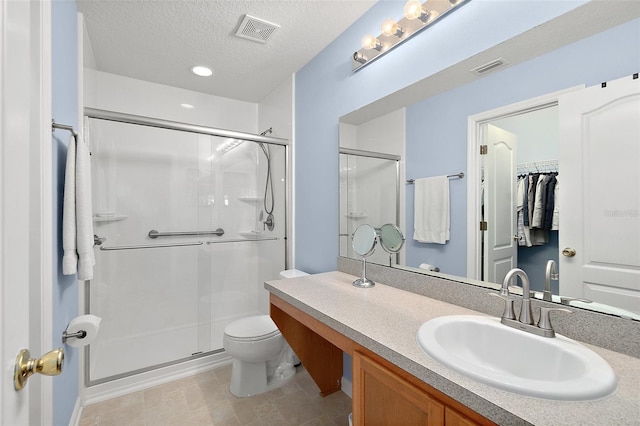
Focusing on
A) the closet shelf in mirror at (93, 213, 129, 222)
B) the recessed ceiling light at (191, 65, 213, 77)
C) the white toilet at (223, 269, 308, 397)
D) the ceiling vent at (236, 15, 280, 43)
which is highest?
the recessed ceiling light at (191, 65, 213, 77)

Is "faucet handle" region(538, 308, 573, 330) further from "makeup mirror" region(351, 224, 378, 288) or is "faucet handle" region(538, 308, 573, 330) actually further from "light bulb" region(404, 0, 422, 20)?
"light bulb" region(404, 0, 422, 20)

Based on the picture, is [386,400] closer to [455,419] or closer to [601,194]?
[455,419]

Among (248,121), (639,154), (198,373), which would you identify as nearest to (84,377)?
(198,373)

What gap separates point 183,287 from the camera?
278 centimetres

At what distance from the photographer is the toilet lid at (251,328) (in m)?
1.97

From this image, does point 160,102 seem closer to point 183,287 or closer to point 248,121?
point 248,121

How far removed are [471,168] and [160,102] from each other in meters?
2.79

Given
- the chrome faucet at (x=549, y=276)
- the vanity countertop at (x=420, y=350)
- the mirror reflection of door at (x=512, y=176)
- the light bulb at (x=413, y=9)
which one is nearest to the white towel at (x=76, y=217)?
the vanity countertop at (x=420, y=350)

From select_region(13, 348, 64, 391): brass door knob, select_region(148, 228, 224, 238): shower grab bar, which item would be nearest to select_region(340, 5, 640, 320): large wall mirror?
select_region(13, 348, 64, 391): brass door knob

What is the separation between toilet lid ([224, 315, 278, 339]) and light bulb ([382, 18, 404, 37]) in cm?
189

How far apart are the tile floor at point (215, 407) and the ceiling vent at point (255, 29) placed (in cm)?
236

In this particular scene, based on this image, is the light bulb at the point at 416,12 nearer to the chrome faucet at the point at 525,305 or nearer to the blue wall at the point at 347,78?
the blue wall at the point at 347,78

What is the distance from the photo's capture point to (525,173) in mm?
1121

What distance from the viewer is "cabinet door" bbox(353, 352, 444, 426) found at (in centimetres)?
78
